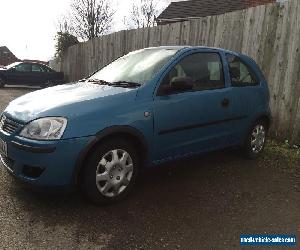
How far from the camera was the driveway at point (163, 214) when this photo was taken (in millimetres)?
3230

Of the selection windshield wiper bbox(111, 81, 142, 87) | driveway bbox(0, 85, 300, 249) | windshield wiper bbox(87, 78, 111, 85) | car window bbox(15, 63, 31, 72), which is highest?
windshield wiper bbox(111, 81, 142, 87)

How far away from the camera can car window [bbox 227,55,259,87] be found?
5.18 metres

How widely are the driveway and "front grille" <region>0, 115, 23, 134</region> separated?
29.1 inches

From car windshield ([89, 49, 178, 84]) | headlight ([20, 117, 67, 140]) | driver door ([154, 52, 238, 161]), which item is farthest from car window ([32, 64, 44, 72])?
headlight ([20, 117, 67, 140])

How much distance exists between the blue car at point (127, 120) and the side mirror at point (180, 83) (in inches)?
0.4

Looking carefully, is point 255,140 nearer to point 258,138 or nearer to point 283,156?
point 258,138

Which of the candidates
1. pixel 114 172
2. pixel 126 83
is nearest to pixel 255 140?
pixel 126 83

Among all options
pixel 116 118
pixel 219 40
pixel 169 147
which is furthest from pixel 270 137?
pixel 116 118

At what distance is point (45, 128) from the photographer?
11.4 feet

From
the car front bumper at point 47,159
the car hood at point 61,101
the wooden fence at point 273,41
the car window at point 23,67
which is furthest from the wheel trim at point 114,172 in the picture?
the car window at point 23,67

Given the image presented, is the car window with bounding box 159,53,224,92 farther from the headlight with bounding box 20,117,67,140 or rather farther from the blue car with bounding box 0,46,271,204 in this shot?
the headlight with bounding box 20,117,67,140

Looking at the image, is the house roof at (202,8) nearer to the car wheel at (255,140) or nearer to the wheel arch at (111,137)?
the car wheel at (255,140)

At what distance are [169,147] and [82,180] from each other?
1.12 metres

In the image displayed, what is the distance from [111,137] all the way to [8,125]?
3.44 ft
